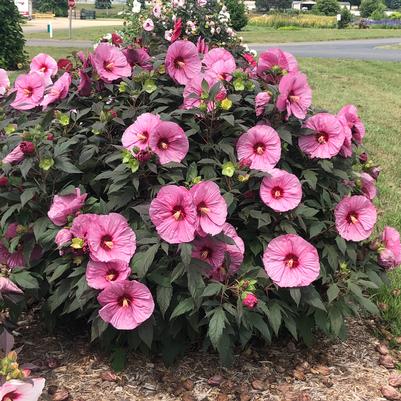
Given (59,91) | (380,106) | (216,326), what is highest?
(59,91)

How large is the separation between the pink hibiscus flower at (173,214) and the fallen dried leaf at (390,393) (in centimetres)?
105

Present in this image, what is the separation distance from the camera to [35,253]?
2203mm

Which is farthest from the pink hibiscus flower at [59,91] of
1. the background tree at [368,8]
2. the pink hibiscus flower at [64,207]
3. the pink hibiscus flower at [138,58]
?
the background tree at [368,8]

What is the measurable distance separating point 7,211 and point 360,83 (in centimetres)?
990

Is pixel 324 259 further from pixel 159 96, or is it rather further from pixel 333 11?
pixel 333 11

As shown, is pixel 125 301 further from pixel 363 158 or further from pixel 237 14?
pixel 237 14

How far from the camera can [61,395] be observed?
82.4 inches

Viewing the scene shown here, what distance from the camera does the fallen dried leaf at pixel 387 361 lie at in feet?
7.95

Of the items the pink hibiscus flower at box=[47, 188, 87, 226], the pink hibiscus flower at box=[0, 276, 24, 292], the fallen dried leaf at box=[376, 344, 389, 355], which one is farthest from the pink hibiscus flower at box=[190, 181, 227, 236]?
the fallen dried leaf at box=[376, 344, 389, 355]

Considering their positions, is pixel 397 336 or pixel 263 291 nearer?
pixel 263 291

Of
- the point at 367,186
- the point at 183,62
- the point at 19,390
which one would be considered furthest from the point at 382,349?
the point at 19,390

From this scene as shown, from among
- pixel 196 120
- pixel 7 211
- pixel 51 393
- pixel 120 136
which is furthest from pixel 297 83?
pixel 51 393

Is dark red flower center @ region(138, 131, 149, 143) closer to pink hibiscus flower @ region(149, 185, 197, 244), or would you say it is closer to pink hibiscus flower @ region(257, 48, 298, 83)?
pink hibiscus flower @ region(149, 185, 197, 244)

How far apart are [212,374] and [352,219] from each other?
829mm
